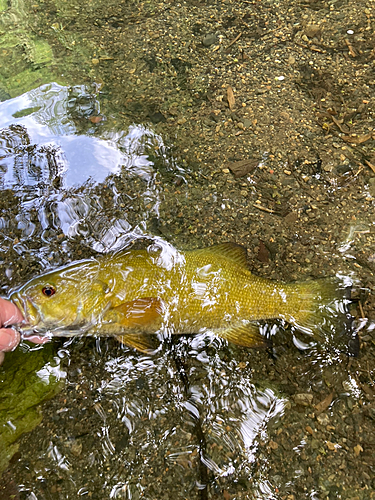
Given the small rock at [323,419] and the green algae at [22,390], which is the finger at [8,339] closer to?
the green algae at [22,390]

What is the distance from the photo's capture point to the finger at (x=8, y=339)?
2.89m

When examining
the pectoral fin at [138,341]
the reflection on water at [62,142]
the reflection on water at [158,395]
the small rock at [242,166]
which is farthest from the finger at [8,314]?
the small rock at [242,166]

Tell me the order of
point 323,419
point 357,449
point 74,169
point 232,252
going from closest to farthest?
1. point 357,449
2. point 323,419
3. point 232,252
4. point 74,169

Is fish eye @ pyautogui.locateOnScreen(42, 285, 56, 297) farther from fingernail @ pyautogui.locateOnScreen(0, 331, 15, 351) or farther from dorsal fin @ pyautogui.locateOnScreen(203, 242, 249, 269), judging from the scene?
dorsal fin @ pyautogui.locateOnScreen(203, 242, 249, 269)

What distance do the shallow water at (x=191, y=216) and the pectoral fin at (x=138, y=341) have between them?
0.11 metres

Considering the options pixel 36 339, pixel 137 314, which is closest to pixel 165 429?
pixel 137 314

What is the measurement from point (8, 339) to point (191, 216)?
218cm

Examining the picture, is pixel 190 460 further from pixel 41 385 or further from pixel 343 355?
pixel 343 355

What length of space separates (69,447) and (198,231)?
7.83 feet

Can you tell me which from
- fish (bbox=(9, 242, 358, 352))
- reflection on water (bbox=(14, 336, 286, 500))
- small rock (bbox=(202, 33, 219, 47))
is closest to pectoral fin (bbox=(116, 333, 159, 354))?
fish (bbox=(9, 242, 358, 352))

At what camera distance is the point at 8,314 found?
9.77ft

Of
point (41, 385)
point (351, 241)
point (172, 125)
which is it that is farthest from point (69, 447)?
point (172, 125)

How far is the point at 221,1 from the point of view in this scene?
5.64 meters

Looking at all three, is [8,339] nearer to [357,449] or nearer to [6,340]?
[6,340]
